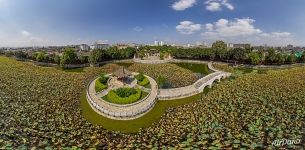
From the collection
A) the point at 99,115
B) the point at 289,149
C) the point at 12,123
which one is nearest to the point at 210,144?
the point at 289,149

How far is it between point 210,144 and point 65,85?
29671 mm

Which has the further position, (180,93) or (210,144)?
(180,93)

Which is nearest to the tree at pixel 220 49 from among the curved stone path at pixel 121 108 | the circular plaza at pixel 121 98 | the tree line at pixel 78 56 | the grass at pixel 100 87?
the tree line at pixel 78 56

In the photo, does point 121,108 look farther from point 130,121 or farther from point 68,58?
point 68,58

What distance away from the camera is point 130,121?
25828 millimetres

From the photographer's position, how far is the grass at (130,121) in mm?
24219

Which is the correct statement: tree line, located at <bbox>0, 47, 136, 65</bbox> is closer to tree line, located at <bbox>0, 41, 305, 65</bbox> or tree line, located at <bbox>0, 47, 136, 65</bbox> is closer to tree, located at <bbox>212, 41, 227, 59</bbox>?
tree line, located at <bbox>0, 41, 305, 65</bbox>

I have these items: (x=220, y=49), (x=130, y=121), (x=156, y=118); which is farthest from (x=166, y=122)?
(x=220, y=49)

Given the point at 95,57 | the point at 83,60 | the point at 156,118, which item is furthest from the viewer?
the point at 83,60

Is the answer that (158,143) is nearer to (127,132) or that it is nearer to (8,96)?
(127,132)

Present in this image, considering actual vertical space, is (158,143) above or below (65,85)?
below

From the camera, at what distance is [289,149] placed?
18500 mm

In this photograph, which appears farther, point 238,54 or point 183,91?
point 238,54

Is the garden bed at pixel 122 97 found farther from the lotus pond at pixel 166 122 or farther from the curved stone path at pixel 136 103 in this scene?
the lotus pond at pixel 166 122
